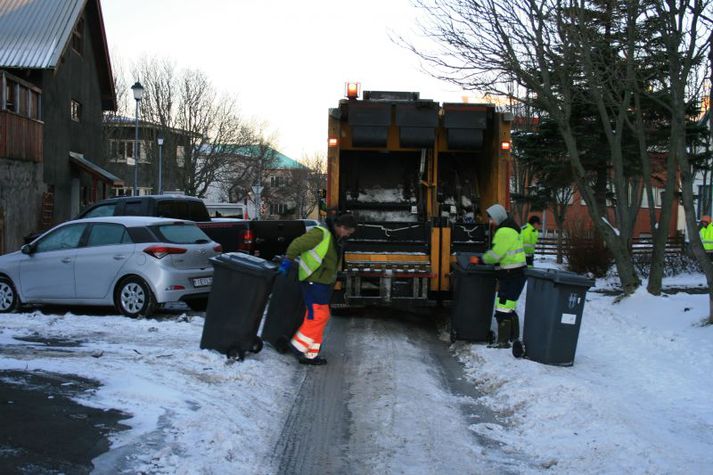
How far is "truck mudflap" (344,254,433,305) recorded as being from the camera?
34.6 ft

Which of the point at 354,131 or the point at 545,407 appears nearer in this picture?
the point at 545,407

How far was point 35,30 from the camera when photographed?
87.9 ft

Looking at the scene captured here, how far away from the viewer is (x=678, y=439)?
5562 mm

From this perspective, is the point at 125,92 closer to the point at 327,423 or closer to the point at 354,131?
A: the point at 354,131

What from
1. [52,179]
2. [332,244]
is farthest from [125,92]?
[332,244]

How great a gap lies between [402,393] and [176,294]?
515 centimetres

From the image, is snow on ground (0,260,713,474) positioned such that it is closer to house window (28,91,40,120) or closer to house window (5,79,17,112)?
house window (5,79,17,112)

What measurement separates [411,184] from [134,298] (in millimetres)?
4850

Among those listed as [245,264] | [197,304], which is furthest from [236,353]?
[197,304]

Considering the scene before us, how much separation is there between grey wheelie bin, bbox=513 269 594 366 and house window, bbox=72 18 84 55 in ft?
84.9

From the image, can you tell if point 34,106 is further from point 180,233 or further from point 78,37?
point 180,233

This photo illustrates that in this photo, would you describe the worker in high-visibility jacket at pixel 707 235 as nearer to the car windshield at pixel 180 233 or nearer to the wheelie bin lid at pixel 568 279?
the wheelie bin lid at pixel 568 279

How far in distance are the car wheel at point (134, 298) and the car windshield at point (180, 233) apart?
29.7 inches

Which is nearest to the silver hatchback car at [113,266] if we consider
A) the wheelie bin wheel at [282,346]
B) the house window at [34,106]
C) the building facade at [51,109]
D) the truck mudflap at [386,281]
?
the truck mudflap at [386,281]
